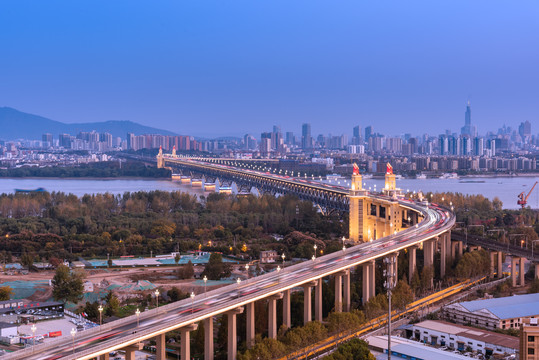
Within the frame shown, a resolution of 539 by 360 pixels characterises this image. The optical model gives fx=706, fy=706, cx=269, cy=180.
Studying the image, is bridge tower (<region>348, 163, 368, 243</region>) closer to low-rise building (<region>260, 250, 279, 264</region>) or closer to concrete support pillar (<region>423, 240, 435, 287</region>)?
low-rise building (<region>260, 250, 279, 264</region>)

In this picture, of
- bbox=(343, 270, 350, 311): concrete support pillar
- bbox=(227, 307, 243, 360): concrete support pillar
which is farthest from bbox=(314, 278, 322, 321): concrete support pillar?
bbox=(227, 307, 243, 360): concrete support pillar

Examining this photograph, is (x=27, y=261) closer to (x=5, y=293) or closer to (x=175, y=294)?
(x=5, y=293)

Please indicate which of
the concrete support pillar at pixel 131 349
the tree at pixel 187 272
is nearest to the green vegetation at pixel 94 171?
the tree at pixel 187 272

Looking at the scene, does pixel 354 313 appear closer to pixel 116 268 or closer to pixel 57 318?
pixel 57 318

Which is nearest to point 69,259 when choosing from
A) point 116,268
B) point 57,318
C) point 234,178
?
point 116,268

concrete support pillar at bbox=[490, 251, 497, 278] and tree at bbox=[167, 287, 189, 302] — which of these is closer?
tree at bbox=[167, 287, 189, 302]

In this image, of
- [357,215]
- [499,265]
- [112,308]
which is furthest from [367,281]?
[357,215]
